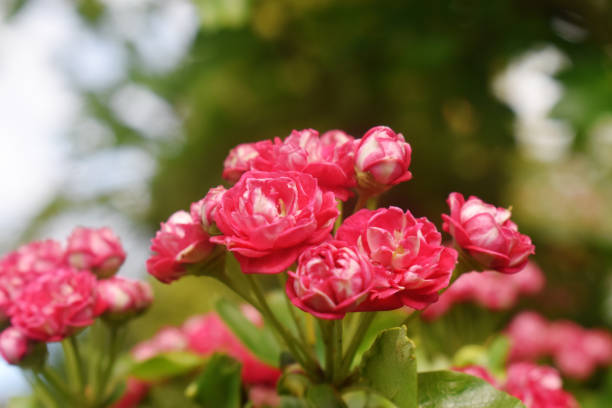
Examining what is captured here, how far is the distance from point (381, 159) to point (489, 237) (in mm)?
89

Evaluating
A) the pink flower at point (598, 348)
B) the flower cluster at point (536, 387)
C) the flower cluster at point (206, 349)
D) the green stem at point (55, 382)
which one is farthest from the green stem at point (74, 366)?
the pink flower at point (598, 348)

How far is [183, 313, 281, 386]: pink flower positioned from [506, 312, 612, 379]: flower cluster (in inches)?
17.4

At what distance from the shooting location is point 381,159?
375 mm

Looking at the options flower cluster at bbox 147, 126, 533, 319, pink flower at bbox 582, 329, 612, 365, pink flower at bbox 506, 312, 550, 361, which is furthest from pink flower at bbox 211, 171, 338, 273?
pink flower at bbox 582, 329, 612, 365

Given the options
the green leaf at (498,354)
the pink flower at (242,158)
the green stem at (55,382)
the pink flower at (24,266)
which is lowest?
the green leaf at (498,354)

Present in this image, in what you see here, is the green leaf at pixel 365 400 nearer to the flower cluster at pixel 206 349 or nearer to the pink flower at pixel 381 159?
the pink flower at pixel 381 159

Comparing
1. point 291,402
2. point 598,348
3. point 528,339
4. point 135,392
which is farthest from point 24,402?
point 598,348

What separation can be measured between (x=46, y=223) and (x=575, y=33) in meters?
2.35

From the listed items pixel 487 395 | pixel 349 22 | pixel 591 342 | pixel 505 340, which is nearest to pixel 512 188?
pixel 349 22

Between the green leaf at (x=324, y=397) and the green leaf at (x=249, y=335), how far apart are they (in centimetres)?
16

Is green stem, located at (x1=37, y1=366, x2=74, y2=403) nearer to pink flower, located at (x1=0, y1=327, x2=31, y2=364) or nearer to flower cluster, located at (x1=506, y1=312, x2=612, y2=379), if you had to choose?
pink flower, located at (x1=0, y1=327, x2=31, y2=364)

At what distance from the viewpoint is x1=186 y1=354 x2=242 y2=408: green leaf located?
1.61 feet

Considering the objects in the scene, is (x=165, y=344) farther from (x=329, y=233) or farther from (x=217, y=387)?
(x=329, y=233)

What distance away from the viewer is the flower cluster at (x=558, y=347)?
883 millimetres
